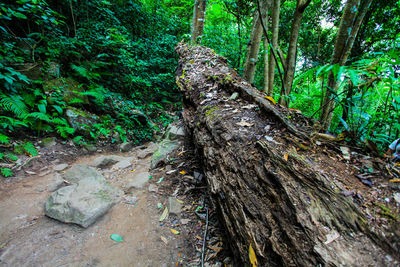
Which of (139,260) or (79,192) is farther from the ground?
(79,192)

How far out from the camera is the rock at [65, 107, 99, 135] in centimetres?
448

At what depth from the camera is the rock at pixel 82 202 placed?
7.12 ft

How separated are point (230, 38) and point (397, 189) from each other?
8168 mm

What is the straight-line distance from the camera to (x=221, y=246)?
1819 mm

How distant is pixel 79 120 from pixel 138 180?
113 inches

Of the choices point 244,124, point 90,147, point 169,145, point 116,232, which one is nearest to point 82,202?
point 116,232

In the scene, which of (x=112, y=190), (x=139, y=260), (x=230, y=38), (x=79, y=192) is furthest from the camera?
(x=230, y=38)

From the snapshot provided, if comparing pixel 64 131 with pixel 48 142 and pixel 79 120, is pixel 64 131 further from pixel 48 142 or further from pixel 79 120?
pixel 79 120

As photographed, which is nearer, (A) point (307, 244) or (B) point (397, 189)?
(A) point (307, 244)

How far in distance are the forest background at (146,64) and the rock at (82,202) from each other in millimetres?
1477

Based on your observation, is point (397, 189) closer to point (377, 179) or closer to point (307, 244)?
point (377, 179)

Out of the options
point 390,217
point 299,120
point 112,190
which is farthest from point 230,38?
point 390,217

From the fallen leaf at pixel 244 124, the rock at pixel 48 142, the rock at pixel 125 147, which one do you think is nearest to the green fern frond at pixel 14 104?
the rock at pixel 48 142

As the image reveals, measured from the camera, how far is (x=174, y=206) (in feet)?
7.95
